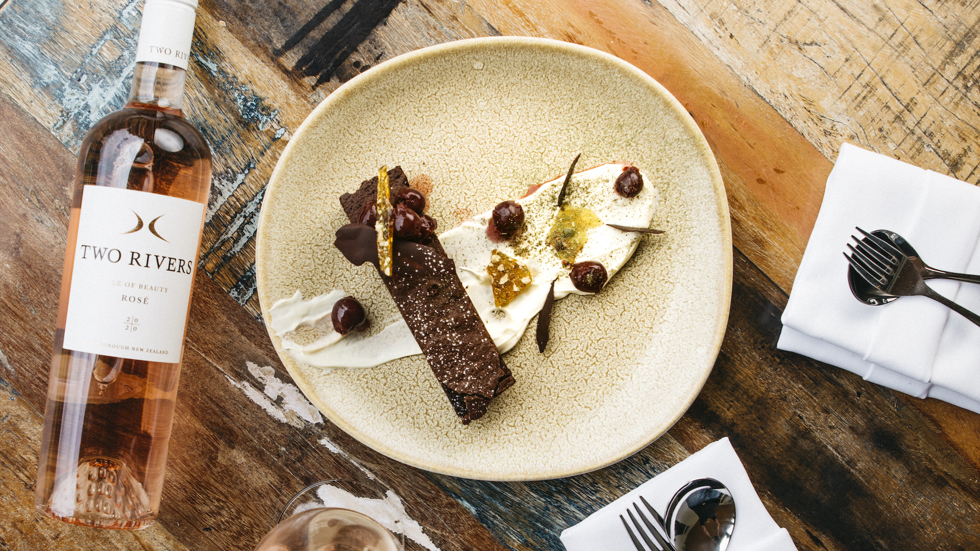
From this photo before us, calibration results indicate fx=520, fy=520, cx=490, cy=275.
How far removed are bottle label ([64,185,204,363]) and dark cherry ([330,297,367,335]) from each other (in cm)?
54

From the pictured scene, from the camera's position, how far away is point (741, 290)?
197cm

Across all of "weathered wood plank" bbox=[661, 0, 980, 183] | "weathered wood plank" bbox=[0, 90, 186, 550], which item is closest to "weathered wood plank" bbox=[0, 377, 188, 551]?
"weathered wood plank" bbox=[0, 90, 186, 550]

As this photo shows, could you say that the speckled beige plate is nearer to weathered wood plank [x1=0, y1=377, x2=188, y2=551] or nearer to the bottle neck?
the bottle neck

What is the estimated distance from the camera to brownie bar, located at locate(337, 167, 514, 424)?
1838 millimetres

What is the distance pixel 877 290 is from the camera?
5.98 feet

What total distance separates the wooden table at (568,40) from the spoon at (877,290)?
8.1 inches

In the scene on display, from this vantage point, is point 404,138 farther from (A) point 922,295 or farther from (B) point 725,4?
(A) point 922,295

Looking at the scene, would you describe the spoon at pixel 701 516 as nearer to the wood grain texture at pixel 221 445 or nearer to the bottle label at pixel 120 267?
the wood grain texture at pixel 221 445

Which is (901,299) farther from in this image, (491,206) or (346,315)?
(346,315)

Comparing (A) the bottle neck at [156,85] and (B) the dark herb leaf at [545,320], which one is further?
(B) the dark herb leaf at [545,320]

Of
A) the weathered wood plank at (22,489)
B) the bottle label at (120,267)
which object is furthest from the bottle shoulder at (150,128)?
the weathered wood plank at (22,489)

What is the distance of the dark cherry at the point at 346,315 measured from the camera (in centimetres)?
188

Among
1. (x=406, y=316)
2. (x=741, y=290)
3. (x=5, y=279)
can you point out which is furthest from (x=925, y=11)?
(x=5, y=279)

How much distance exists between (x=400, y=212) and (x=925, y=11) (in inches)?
80.9
